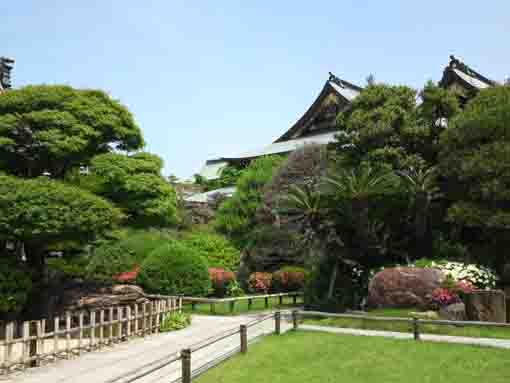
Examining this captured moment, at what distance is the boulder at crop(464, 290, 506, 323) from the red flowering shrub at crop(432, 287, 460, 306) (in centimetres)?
150

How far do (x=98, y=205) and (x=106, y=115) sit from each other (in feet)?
9.80

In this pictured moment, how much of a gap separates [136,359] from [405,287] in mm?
8286

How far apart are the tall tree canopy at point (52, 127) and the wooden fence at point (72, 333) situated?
4.02m

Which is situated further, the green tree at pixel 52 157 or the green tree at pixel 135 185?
the green tree at pixel 135 185

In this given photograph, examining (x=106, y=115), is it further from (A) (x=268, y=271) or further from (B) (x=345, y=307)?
(A) (x=268, y=271)

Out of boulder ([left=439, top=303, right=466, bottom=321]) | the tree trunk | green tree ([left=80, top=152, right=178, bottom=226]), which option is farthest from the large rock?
green tree ([left=80, top=152, right=178, bottom=226])

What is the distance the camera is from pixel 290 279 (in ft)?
74.3

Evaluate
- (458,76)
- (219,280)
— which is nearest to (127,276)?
(219,280)

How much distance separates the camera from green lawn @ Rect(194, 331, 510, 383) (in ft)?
28.7

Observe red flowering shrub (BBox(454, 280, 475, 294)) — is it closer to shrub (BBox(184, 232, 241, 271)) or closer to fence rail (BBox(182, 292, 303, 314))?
fence rail (BBox(182, 292, 303, 314))

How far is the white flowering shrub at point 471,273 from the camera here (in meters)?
15.7

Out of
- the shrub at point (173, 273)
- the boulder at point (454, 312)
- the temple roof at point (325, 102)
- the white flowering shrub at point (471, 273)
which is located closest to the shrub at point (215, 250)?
the shrub at point (173, 273)

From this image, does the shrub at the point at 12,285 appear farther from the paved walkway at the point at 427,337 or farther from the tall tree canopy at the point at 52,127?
the paved walkway at the point at 427,337

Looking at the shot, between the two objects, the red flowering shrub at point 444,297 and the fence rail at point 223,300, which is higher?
the red flowering shrub at point 444,297
